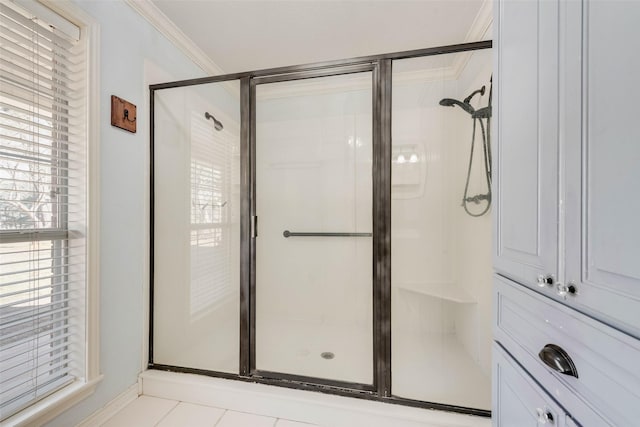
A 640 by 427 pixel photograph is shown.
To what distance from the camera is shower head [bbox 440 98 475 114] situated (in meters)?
1.54

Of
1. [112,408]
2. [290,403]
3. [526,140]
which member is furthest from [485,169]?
[112,408]

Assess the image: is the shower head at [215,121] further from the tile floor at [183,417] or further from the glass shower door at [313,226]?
the tile floor at [183,417]

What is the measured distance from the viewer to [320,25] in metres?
1.89

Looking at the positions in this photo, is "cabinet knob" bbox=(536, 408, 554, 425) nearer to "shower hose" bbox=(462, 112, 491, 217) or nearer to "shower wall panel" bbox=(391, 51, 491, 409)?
"shower wall panel" bbox=(391, 51, 491, 409)

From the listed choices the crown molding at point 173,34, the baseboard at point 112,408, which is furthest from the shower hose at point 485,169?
the baseboard at point 112,408

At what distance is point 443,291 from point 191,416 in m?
1.53

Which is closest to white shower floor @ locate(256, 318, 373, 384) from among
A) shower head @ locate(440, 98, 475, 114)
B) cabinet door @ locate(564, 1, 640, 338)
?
cabinet door @ locate(564, 1, 640, 338)

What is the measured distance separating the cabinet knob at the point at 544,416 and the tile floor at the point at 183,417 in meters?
1.07

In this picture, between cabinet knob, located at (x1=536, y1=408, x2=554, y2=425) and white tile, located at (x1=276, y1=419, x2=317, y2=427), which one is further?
white tile, located at (x1=276, y1=419, x2=317, y2=427)

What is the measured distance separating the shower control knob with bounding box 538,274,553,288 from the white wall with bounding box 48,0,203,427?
1819 millimetres

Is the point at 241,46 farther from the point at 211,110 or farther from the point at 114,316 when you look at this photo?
the point at 114,316

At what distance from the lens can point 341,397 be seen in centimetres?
144

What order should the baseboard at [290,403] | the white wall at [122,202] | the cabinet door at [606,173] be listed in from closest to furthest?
the cabinet door at [606,173] < the baseboard at [290,403] < the white wall at [122,202]

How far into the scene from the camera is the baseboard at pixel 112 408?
4.45 ft
